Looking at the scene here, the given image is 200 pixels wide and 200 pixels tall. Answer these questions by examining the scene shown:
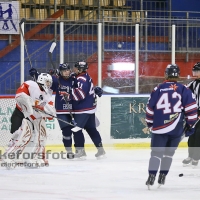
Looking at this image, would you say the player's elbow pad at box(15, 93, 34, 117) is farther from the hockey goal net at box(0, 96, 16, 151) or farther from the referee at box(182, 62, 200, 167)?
the hockey goal net at box(0, 96, 16, 151)

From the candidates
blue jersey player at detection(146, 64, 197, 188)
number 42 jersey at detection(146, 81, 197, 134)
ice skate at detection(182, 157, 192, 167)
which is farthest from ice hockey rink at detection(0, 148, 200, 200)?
number 42 jersey at detection(146, 81, 197, 134)

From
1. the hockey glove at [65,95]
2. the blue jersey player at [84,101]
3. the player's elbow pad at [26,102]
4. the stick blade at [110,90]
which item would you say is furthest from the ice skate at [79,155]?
the stick blade at [110,90]

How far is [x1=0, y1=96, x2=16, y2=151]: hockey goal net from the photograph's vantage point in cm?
1107

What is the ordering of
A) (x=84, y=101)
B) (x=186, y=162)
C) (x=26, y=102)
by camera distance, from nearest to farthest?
(x=26, y=102) → (x=186, y=162) → (x=84, y=101)

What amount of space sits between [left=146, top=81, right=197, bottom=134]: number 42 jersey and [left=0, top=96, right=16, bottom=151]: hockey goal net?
4551 millimetres

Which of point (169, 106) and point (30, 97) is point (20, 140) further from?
point (169, 106)

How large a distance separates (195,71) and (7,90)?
366 cm

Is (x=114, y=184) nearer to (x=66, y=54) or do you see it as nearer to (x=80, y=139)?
(x=80, y=139)

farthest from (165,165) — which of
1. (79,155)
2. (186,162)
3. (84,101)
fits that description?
(84,101)

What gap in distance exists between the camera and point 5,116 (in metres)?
11.2

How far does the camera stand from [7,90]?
455 inches

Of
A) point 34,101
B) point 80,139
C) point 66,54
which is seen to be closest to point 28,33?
point 66,54

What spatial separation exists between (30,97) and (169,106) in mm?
2220

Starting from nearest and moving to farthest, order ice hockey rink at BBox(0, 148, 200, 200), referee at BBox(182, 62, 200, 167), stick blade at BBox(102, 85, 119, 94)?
ice hockey rink at BBox(0, 148, 200, 200), referee at BBox(182, 62, 200, 167), stick blade at BBox(102, 85, 119, 94)
